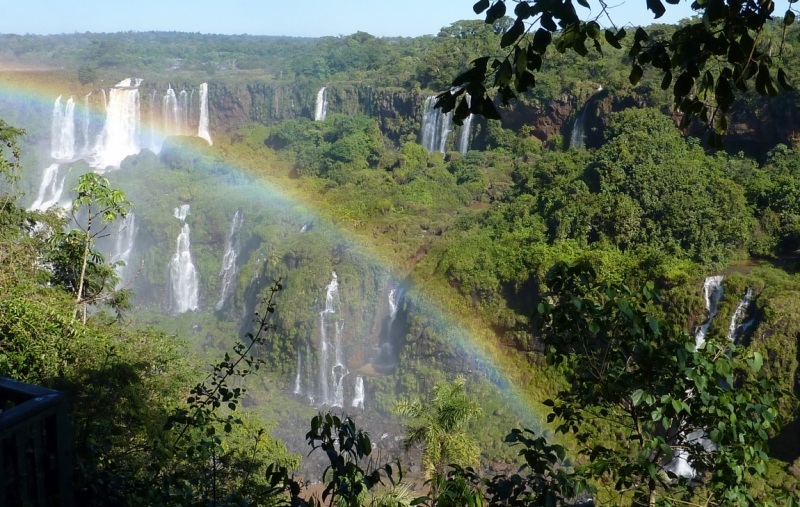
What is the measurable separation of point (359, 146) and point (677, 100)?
26.4 m

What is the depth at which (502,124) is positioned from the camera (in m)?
26.1

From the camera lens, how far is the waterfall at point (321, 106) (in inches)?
1359

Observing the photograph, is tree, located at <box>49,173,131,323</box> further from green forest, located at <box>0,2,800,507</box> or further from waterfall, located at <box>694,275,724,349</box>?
waterfall, located at <box>694,275,724,349</box>

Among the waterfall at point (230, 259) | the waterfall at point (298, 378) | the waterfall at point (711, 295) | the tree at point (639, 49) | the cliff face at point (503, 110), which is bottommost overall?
the waterfall at point (298, 378)

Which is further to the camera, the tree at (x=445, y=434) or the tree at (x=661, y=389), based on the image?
the tree at (x=445, y=434)

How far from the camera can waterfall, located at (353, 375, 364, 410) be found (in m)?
16.7

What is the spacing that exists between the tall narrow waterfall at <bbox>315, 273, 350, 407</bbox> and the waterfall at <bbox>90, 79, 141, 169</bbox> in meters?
20.3

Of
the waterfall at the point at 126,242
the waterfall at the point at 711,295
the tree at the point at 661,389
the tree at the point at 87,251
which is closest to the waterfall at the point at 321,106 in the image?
the waterfall at the point at 126,242

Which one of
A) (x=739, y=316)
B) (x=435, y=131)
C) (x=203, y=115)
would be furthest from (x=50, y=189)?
(x=739, y=316)

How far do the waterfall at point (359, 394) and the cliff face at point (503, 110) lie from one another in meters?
7.27

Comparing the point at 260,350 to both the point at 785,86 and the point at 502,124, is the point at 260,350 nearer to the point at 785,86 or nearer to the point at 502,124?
the point at 502,124

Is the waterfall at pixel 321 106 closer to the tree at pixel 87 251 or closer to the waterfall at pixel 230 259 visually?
the waterfall at pixel 230 259

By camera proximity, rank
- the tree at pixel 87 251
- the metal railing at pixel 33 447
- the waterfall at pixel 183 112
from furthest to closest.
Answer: the waterfall at pixel 183 112, the tree at pixel 87 251, the metal railing at pixel 33 447

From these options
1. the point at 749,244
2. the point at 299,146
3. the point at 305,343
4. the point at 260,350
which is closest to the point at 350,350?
the point at 305,343
